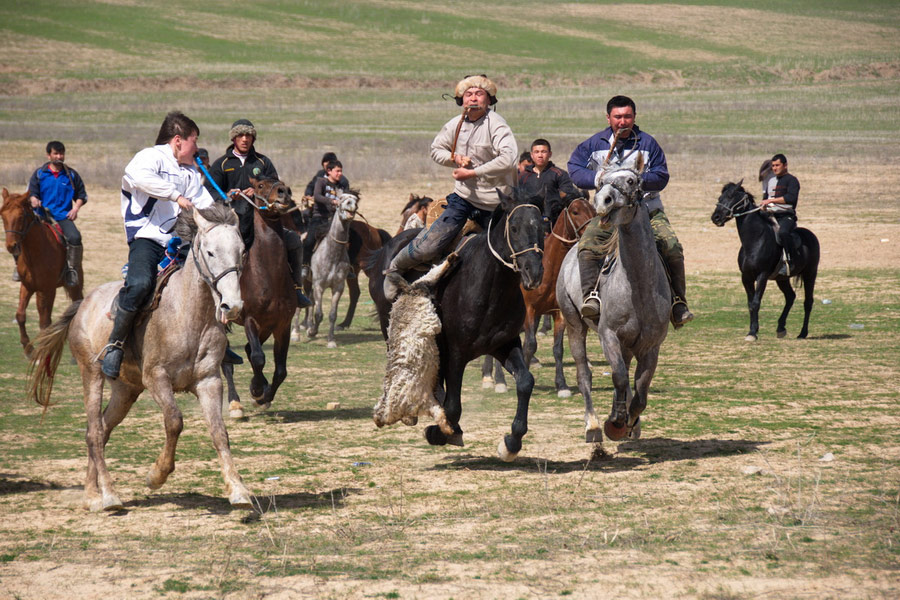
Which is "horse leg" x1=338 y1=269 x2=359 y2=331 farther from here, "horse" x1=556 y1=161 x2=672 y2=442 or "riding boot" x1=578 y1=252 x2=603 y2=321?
"horse" x1=556 y1=161 x2=672 y2=442

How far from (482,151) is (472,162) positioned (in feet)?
0.41

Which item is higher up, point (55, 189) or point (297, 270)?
point (55, 189)

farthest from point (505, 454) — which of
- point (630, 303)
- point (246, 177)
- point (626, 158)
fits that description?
point (246, 177)

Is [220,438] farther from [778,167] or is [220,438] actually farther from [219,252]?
[778,167]

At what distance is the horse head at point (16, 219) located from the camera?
49.5 ft

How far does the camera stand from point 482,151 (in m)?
8.73

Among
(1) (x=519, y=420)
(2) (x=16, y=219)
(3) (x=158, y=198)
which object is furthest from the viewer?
(2) (x=16, y=219)

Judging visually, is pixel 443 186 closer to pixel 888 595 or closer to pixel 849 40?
pixel 888 595

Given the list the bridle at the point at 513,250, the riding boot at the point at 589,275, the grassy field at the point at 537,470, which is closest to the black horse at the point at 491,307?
the bridle at the point at 513,250

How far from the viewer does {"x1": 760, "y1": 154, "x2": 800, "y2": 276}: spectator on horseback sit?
16578 mm

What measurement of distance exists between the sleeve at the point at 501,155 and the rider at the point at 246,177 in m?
3.69

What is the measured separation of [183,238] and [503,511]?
2.94m

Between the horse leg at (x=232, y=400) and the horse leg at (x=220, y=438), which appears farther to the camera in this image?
the horse leg at (x=232, y=400)

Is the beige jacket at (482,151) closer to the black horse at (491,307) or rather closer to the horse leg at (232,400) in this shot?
the black horse at (491,307)
